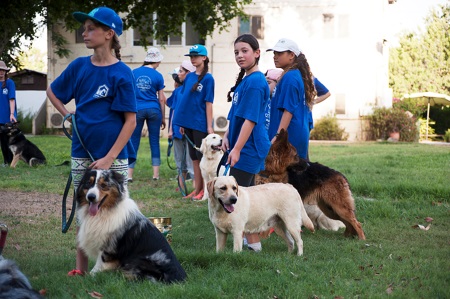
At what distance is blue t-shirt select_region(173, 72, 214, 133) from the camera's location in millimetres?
11044

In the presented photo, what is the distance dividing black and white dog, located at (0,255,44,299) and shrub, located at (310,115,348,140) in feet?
97.6

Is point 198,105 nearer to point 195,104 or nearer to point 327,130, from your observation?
point 195,104

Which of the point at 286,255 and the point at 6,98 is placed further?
the point at 6,98

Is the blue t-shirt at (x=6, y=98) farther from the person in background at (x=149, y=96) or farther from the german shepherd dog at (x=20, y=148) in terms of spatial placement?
the person in background at (x=149, y=96)

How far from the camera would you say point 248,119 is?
6.61 meters

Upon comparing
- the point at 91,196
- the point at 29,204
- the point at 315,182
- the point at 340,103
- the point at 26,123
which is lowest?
the point at 29,204

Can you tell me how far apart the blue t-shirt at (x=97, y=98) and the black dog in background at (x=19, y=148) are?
11.0 meters

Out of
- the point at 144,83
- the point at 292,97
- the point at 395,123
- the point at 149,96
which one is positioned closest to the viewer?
the point at 292,97

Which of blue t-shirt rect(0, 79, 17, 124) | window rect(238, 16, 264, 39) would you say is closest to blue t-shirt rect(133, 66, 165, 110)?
blue t-shirt rect(0, 79, 17, 124)

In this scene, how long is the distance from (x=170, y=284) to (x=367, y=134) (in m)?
30.7

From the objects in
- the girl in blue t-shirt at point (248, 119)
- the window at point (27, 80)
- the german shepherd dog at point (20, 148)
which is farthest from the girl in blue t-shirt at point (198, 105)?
the window at point (27, 80)

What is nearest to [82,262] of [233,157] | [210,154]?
[233,157]

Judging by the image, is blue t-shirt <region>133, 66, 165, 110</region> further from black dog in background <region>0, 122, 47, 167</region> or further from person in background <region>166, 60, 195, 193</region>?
black dog in background <region>0, 122, 47, 167</region>

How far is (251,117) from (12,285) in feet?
9.88
